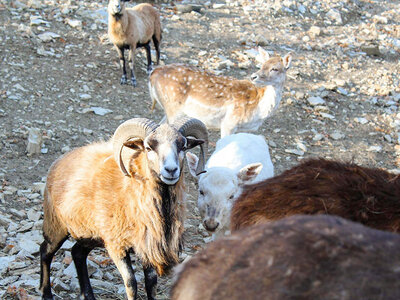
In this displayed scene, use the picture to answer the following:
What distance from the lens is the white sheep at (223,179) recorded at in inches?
185

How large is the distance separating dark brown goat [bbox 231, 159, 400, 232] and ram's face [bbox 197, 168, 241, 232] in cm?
132

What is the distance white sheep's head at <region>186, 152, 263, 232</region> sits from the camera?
4668 millimetres

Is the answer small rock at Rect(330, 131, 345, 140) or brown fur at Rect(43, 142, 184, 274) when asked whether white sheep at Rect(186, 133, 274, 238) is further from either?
small rock at Rect(330, 131, 345, 140)

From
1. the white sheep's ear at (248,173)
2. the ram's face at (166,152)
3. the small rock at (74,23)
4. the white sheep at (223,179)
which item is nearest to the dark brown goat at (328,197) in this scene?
the ram's face at (166,152)

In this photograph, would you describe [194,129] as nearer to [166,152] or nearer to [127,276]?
[166,152]

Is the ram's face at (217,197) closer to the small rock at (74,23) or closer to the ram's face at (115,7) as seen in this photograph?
the ram's face at (115,7)

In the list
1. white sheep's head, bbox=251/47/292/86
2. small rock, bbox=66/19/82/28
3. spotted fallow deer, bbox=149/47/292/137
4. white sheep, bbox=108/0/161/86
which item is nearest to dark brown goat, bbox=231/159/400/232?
spotted fallow deer, bbox=149/47/292/137

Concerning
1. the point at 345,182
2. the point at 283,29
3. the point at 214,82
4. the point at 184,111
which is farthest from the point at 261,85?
the point at 283,29

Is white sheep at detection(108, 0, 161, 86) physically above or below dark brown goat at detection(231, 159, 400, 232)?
below

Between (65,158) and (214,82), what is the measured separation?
408cm

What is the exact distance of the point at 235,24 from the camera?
1341 centimetres

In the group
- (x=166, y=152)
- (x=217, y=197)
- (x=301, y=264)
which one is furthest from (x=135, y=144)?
→ (x=301, y=264)

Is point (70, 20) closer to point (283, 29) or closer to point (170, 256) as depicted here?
point (283, 29)

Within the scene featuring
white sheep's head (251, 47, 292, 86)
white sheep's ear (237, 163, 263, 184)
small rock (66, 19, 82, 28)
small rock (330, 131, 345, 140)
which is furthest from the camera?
small rock (66, 19, 82, 28)
